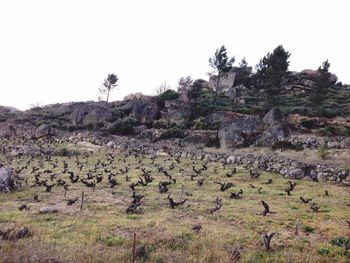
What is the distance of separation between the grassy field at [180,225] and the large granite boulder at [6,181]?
125cm

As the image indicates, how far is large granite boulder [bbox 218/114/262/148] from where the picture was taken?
49.0m

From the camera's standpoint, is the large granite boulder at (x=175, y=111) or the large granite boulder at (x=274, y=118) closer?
the large granite boulder at (x=274, y=118)

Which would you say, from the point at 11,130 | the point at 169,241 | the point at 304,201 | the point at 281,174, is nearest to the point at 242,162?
the point at 281,174

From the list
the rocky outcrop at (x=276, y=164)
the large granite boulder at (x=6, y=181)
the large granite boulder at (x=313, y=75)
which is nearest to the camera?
the large granite boulder at (x=6, y=181)

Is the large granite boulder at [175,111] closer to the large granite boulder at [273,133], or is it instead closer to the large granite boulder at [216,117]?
the large granite boulder at [216,117]

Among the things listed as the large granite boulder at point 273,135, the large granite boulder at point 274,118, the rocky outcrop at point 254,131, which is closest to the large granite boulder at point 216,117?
the rocky outcrop at point 254,131

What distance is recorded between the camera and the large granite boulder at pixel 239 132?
4897 cm

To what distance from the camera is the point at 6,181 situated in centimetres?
2661

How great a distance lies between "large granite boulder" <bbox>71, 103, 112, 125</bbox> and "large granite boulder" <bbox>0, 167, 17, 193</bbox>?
44.8 metres

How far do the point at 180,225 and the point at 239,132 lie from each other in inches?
1361

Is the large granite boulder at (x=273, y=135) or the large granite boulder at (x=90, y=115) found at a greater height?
the large granite boulder at (x=90, y=115)

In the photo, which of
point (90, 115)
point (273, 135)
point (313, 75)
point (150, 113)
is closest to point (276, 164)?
point (273, 135)

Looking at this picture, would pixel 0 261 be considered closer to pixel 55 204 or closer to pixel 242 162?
pixel 55 204

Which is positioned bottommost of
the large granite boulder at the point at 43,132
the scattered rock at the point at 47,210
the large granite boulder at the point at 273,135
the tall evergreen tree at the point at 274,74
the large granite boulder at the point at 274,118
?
the scattered rock at the point at 47,210
